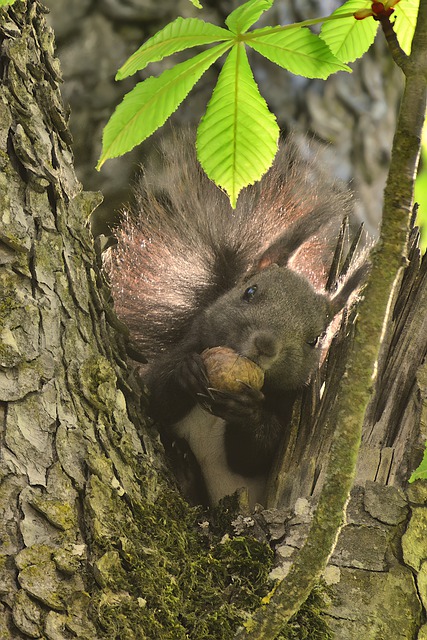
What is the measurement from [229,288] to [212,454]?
597 mm

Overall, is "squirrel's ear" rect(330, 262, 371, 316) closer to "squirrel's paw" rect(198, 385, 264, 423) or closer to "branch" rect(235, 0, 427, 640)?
"squirrel's paw" rect(198, 385, 264, 423)

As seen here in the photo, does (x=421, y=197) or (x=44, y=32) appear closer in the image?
(x=44, y=32)

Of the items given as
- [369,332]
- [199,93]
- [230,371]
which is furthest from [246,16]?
[199,93]

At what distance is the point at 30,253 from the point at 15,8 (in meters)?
0.62

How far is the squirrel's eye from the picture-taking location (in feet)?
7.89

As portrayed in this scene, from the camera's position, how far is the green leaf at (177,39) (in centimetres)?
104

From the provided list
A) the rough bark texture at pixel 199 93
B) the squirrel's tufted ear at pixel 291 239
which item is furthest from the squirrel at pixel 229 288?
the rough bark texture at pixel 199 93

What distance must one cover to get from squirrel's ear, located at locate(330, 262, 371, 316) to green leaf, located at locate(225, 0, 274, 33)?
1301 mm

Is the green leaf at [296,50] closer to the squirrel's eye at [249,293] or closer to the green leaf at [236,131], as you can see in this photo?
the green leaf at [236,131]

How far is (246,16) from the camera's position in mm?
1047

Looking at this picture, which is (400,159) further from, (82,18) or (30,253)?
(82,18)

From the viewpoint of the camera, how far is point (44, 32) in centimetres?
182

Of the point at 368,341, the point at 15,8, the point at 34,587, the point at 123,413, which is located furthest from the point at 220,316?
the point at 368,341

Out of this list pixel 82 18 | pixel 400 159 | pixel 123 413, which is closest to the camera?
pixel 400 159
